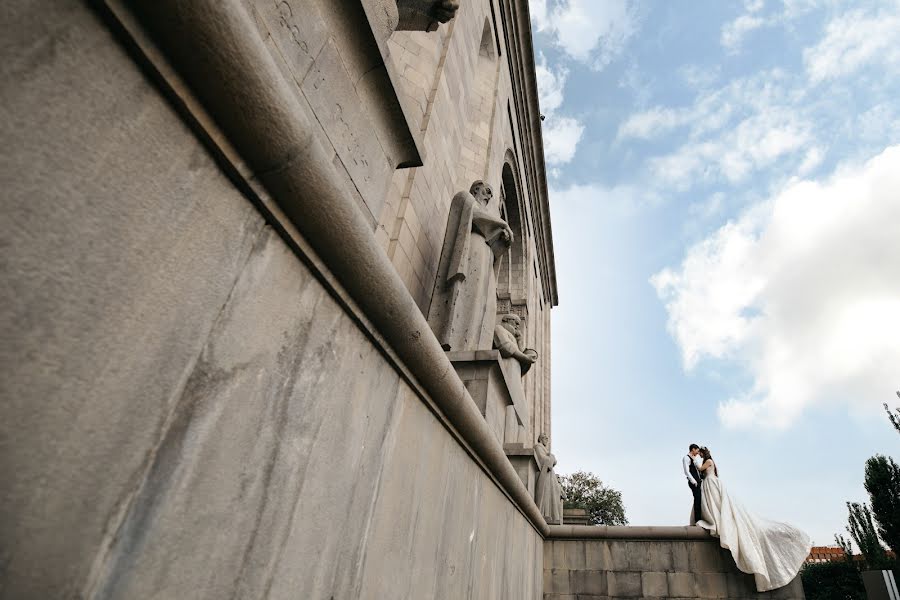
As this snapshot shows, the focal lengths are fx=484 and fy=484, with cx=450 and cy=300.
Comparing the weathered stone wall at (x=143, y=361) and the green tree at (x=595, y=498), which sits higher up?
the green tree at (x=595, y=498)

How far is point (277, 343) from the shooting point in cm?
104

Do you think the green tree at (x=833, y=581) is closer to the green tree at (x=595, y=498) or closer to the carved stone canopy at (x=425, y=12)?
the green tree at (x=595, y=498)

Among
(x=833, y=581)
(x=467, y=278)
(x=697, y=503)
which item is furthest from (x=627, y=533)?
(x=833, y=581)

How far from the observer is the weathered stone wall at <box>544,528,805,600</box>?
6215 millimetres

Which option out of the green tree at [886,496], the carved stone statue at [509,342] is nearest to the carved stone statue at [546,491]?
the carved stone statue at [509,342]

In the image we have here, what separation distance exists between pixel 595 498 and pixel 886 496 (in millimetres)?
15008

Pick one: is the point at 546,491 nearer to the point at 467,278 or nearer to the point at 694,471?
the point at 694,471

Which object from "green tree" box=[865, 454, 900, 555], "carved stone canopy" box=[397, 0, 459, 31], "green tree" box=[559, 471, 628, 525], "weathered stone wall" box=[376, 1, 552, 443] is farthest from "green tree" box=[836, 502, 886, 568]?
"carved stone canopy" box=[397, 0, 459, 31]

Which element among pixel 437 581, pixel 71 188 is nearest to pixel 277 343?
pixel 71 188

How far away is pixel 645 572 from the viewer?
6523 millimetres

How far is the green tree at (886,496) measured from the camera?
18.3 metres

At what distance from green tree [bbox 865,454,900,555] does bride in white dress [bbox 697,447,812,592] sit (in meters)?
17.9

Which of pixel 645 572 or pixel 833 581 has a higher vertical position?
Answer: pixel 833 581

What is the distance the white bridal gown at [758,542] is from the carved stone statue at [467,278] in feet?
14.5
